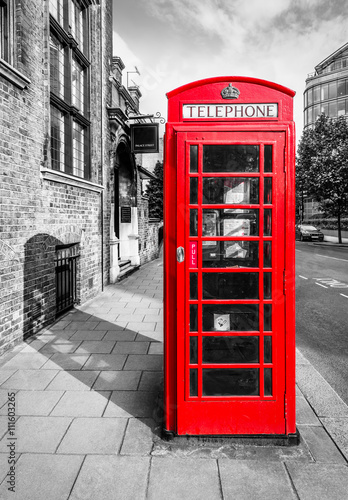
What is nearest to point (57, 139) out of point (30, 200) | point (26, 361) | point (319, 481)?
point (30, 200)

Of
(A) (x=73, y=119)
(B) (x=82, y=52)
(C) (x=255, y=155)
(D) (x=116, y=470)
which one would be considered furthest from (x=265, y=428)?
(B) (x=82, y=52)

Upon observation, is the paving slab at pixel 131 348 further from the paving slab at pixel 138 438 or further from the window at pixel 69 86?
the window at pixel 69 86

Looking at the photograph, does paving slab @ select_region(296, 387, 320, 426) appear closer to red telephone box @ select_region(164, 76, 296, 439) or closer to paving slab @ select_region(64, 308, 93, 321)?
red telephone box @ select_region(164, 76, 296, 439)

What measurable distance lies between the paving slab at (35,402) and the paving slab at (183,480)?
53.6 inches

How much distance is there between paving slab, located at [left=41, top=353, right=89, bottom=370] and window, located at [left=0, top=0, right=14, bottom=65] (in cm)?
436

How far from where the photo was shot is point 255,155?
2854 mm

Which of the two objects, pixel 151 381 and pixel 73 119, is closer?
pixel 151 381

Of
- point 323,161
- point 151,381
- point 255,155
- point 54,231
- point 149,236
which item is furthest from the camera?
point 323,161

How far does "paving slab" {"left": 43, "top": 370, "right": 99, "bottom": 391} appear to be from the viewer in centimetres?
395

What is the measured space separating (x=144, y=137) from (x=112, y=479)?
1025cm

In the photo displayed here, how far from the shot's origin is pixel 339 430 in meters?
3.14

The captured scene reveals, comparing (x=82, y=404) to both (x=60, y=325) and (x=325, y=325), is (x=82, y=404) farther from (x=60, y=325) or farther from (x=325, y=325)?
(x=325, y=325)

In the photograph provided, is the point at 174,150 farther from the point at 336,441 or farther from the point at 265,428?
the point at 336,441

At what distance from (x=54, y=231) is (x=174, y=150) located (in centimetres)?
424
